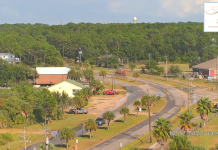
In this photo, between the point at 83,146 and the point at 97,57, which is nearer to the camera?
the point at 83,146

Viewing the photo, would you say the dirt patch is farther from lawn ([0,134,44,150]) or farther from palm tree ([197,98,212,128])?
palm tree ([197,98,212,128])

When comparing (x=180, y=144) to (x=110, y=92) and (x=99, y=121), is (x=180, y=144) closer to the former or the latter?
(x=99, y=121)

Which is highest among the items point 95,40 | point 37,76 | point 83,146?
point 95,40

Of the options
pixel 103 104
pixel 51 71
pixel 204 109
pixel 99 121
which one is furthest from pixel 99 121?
pixel 51 71

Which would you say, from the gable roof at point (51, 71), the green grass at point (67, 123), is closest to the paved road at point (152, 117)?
the green grass at point (67, 123)

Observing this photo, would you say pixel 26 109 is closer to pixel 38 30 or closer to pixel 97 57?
pixel 97 57

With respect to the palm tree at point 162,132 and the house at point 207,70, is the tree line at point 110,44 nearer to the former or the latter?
the house at point 207,70

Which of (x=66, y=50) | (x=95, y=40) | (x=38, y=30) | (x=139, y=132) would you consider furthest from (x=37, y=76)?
(x=38, y=30)

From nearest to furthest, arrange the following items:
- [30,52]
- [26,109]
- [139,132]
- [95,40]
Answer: [139,132], [26,109], [30,52], [95,40]
